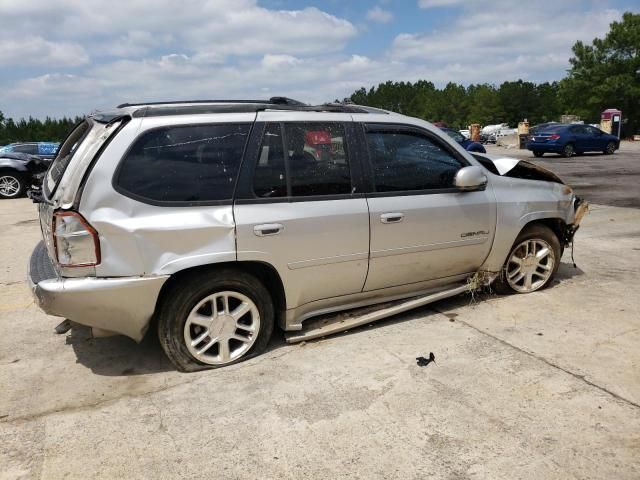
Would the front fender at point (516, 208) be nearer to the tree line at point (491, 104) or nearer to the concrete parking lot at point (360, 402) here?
the concrete parking lot at point (360, 402)

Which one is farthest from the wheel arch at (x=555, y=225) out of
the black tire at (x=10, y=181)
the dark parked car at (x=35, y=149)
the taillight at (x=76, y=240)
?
the dark parked car at (x=35, y=149)

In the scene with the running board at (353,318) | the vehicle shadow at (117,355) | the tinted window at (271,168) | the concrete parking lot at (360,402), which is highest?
the tinted window at (271,168)

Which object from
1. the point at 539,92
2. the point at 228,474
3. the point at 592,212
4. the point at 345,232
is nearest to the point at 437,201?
the point at 345,232

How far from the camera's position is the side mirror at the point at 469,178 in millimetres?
4246

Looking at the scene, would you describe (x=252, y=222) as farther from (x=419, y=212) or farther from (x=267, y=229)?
(x=419, y=212)

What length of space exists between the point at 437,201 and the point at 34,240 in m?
6.70

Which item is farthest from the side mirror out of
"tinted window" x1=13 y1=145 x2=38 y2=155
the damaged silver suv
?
"tinted window" x1=13 y1=145 x2=38 y2=155

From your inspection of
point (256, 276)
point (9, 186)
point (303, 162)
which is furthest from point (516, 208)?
point (9, 186)

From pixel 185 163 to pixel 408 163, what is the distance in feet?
5.69

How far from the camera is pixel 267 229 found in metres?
3.56

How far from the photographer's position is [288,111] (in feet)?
12.7

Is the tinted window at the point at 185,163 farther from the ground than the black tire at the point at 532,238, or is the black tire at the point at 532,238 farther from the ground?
the tinted window at the point at 185,163

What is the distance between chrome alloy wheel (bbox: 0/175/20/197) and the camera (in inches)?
560

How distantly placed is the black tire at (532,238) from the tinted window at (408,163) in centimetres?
97
